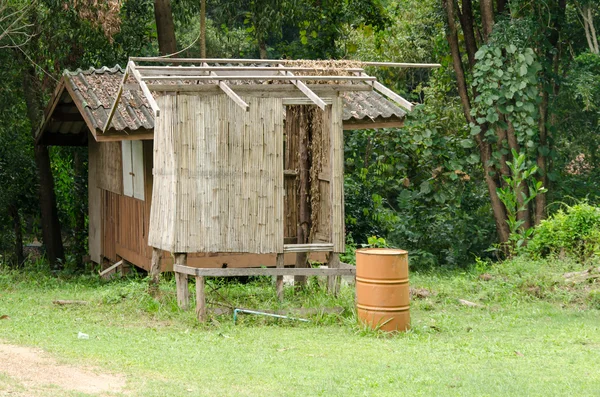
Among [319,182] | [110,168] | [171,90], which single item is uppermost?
[171,90]

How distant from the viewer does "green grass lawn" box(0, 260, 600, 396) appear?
23.1 feet

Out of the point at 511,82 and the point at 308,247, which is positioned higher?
the point at 511,82

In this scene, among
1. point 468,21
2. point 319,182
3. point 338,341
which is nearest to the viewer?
point 338,341

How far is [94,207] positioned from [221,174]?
26.5 feet

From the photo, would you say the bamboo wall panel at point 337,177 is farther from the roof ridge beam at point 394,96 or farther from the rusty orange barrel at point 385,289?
the rusty orange barrel at point 385,289

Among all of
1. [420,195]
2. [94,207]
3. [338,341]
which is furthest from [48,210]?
[338,341]

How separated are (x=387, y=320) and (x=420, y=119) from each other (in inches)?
326

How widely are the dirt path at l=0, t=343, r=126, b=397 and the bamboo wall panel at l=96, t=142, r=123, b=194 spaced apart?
7623 millimetres

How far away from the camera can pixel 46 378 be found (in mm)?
6988

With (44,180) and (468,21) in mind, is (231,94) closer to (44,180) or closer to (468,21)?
(468,21)

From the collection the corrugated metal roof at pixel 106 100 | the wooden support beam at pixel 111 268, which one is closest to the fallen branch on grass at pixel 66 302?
the corrugated metal roof at pixel 106 100

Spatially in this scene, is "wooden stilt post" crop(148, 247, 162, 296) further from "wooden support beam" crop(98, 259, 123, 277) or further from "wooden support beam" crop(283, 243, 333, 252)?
"wooden support beam" crop(98, 259, 123, 277)

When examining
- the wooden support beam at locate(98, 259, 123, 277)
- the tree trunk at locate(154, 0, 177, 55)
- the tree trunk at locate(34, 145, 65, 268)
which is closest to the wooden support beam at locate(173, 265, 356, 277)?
the wooden support beam at locate(98, 259, 123, 277)

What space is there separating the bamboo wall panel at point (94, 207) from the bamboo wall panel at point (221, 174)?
6993mm
